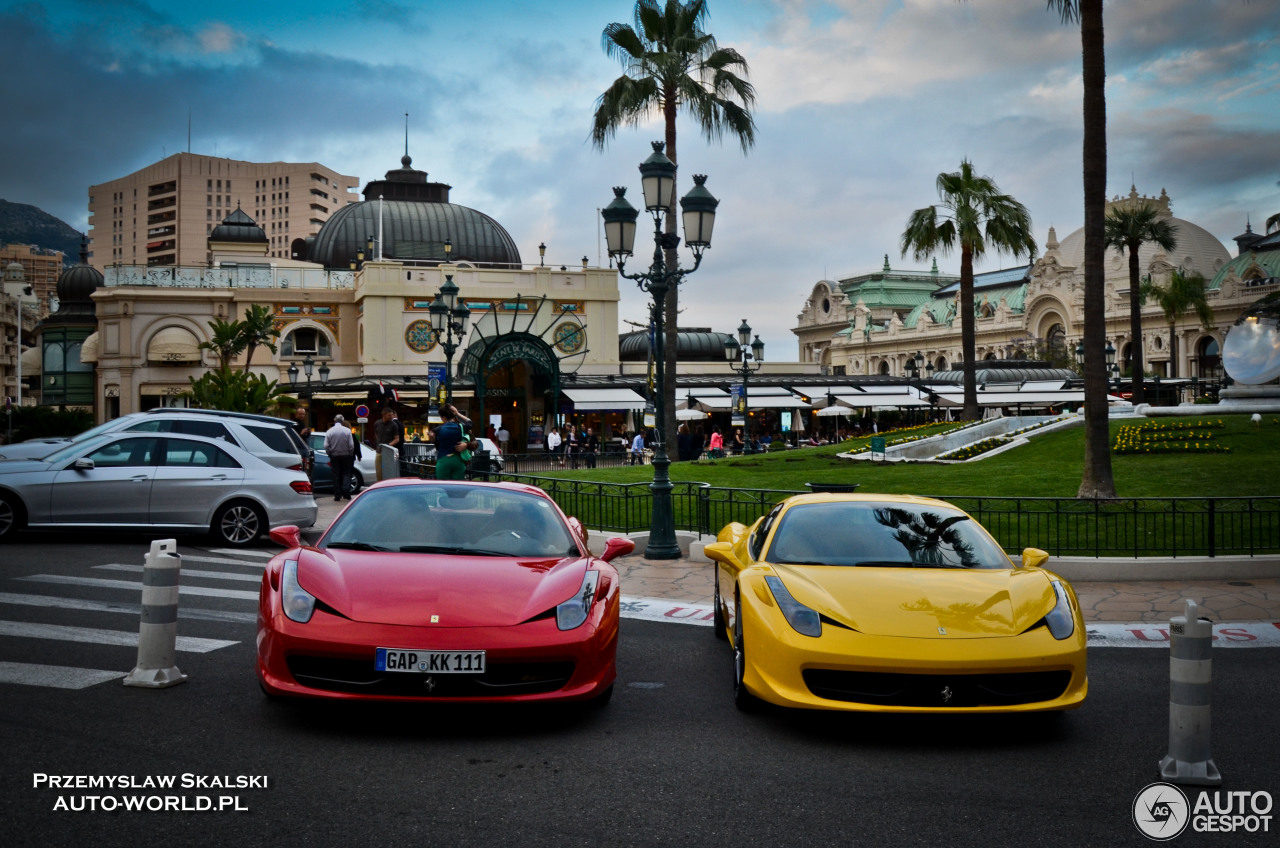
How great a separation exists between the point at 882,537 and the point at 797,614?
132cm

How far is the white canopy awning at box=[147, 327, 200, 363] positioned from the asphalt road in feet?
178

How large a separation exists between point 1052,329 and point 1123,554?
93.6 metres

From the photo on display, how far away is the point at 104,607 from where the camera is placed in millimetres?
8719

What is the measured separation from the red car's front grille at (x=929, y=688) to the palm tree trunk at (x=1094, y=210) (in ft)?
34.8

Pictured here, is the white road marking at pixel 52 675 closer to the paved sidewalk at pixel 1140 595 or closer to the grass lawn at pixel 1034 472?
the paved sidewalk at pixel 1140 595

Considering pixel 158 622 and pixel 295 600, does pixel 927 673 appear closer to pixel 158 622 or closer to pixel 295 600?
pixel 295 600

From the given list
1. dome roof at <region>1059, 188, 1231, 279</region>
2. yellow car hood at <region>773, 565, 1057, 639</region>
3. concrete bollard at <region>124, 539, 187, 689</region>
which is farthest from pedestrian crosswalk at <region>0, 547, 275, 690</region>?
dome roof at <region>1059, 188, 1231, 279</region>

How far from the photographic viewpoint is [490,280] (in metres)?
54.7

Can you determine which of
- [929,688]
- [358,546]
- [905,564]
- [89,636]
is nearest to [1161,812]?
[929,688]

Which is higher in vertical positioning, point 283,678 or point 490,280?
point 490,280

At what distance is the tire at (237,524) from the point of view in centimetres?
1346

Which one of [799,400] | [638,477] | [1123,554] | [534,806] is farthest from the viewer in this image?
[799,400]

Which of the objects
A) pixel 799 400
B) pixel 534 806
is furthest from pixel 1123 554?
pixel 799 400

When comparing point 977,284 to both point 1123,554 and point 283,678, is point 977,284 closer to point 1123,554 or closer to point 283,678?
point 1123,554
